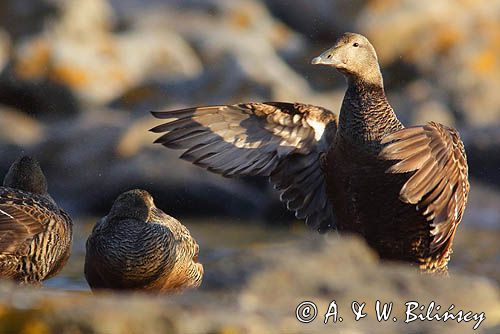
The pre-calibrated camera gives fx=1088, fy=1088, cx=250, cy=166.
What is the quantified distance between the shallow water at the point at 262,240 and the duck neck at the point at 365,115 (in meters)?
2.40

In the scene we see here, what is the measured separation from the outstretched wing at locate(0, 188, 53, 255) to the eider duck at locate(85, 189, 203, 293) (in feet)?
1.39

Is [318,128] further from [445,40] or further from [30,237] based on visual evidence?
[445,40]

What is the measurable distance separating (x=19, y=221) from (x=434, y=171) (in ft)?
8.50

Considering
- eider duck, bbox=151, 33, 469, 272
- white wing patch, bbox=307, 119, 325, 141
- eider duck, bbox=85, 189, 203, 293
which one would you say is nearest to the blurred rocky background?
eider duck, bbox=85, 189, 203, 293

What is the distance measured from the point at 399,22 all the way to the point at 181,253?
438 inches

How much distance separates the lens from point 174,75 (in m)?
16.3

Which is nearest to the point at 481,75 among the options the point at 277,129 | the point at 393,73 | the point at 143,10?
the point at 393,73

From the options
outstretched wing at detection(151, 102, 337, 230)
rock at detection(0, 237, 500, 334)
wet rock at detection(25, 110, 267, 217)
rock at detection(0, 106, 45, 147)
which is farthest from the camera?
rock at detection(0, 106, 45, 147)

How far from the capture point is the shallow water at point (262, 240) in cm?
1024

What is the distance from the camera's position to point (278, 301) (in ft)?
14.2

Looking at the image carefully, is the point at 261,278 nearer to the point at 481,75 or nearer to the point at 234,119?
the point at 234,119

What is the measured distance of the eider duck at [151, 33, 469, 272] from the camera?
21.7 feet

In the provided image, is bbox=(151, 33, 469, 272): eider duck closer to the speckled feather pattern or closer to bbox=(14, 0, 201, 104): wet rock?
the speckled feather pattern

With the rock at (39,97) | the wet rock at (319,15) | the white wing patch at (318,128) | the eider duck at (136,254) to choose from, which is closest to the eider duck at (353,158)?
the white wing patch at (318,128)
